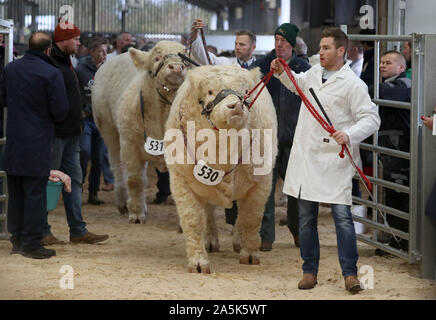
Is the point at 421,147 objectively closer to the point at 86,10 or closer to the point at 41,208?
the point at 41,208

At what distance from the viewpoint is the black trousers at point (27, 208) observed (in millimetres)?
6938

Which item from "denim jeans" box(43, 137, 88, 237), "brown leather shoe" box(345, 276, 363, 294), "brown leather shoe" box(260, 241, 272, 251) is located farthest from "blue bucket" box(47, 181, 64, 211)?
"brown leather shoe" box(345, 276, 363, 294)

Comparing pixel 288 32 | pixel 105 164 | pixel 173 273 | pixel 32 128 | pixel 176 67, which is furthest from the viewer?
pixel 105 164

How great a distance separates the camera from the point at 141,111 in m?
8.72

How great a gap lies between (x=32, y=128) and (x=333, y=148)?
8.95 feet

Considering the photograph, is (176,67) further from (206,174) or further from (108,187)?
(108,187)

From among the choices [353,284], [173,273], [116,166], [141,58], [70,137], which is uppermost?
[141,58]

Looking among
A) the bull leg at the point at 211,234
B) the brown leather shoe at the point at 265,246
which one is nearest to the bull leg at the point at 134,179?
the bull leg at the point at 211,234

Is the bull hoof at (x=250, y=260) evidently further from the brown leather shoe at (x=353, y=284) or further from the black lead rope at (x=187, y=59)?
the black lead rope at (x=187, y=59)

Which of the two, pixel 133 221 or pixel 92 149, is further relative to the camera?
pixel 92 149

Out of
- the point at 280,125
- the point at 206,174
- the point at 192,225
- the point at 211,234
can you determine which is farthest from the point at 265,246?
the point at 206,174

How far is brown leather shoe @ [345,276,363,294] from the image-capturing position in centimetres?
567

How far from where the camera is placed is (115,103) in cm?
962

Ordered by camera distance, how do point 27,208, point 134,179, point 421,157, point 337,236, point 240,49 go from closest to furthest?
point 337,236, point 421,157, point 27,208, point 240,49, point 134,179
